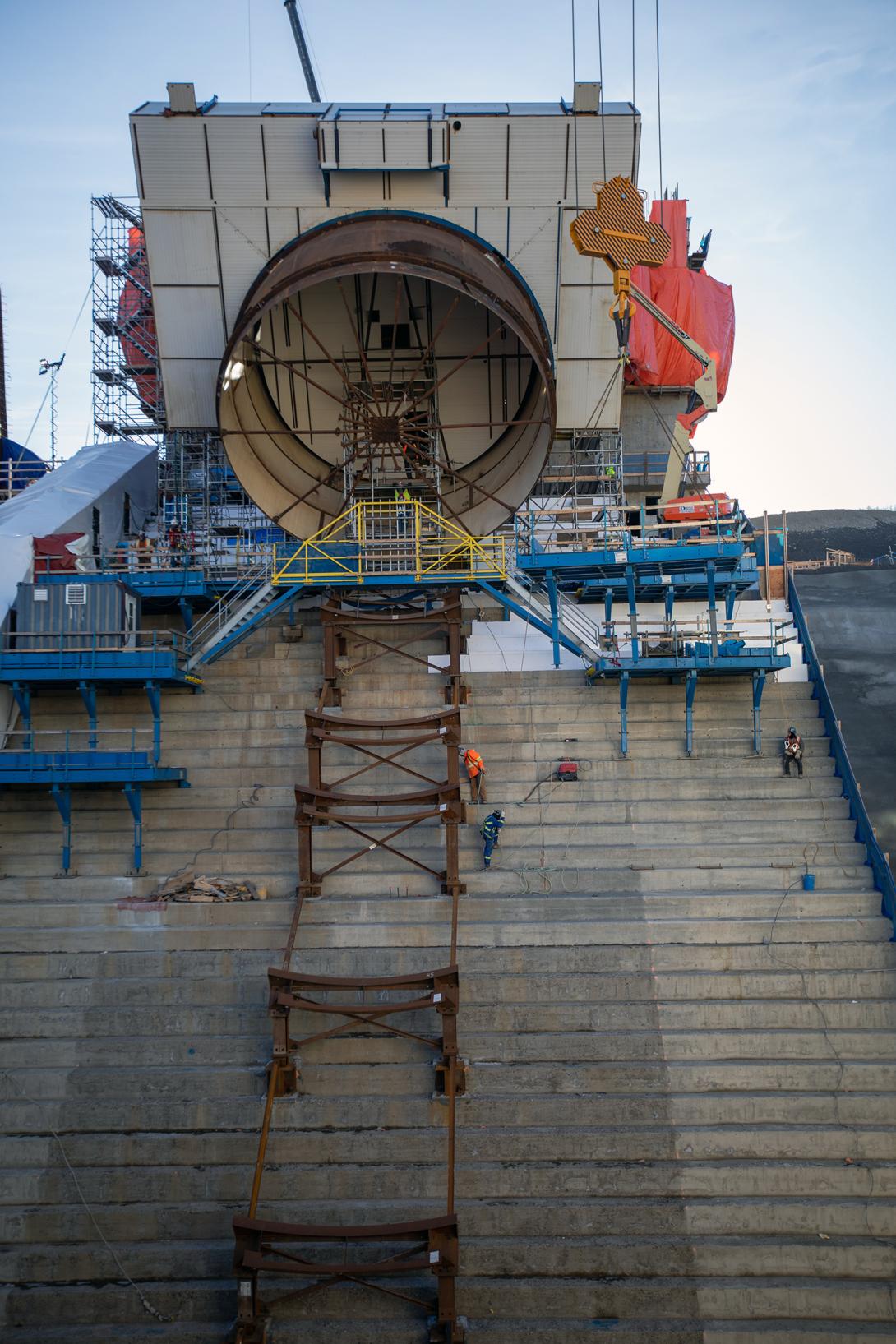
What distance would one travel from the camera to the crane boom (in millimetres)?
50812

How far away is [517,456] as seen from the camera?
26.0m

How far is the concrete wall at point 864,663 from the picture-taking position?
22445mm

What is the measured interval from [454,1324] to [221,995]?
5.73 meters

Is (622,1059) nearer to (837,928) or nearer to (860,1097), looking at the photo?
(860,1097)

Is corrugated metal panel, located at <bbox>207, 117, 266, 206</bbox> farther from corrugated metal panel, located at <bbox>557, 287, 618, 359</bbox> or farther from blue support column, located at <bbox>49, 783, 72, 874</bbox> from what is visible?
blue support column, located at <bbox>49, 783, 72, 874</bbox>

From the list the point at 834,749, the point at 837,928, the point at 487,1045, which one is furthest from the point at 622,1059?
the point at 834,749

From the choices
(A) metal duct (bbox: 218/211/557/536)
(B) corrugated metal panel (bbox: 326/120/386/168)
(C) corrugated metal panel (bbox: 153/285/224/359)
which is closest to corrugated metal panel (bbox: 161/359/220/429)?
(C) corrugated metal panel (bbox: 153/285/224/359)

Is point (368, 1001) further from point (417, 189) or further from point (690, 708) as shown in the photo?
point (417, 189)

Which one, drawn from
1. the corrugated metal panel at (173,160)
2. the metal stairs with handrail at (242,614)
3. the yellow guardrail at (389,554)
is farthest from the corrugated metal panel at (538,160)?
the metal stairs with handrail at (242,614)

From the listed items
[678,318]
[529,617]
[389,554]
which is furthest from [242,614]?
[678,318]

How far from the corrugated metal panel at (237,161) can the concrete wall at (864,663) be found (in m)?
16.2

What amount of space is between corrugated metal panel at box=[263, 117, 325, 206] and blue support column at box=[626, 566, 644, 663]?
10.3 m

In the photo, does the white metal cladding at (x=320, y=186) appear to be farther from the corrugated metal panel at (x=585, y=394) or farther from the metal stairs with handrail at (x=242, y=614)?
the metal stairs with handrail at (x=242, y=614)

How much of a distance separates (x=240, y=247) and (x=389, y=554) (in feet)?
26.6
